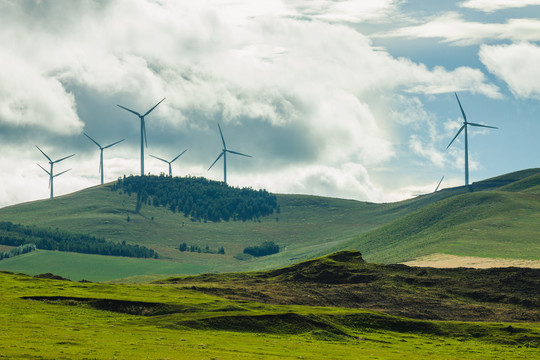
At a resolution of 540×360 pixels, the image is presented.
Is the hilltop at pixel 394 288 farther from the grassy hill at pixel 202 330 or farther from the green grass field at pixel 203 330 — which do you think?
the green grass field at pixel 203 330

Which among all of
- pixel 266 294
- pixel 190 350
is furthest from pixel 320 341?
pixel 266 294

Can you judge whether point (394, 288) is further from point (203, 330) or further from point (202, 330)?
point (202, 330)

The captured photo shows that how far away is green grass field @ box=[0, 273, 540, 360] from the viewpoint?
7619 centimetres

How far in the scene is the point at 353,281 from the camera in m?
176

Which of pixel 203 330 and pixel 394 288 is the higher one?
pixel 394 288

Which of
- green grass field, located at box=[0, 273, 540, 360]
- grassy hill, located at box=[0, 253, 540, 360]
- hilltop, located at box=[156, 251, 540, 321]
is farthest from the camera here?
hilltop, located at box=[156, 251, 540, 321]

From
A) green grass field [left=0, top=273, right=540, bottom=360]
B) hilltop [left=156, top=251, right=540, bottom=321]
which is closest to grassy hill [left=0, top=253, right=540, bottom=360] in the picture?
green grass field [left=0, top=273, right=540, bottom=360]

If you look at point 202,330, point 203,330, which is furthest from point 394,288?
point 202,330

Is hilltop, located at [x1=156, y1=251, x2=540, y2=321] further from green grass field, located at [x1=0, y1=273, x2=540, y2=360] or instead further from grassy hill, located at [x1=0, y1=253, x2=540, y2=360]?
green grass field, located at [x1=0, y1=273, x2=540, y2=360]

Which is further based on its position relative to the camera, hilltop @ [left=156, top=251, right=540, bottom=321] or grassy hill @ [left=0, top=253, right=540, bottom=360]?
hilltop @ [left=156, top=251, right=540, bottom=321]

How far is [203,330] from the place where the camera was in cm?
10206

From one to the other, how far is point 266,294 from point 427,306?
3394 centimetres

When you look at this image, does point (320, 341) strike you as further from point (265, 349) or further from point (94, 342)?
point (94, 342)

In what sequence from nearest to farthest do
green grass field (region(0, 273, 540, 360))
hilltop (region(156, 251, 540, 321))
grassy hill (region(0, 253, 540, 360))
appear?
green grass field (region(0, 273, 540, 360)) → grassy hill (region(0, 253, 540, 360)) → hilltop (region(156, 251, 540, 321))
